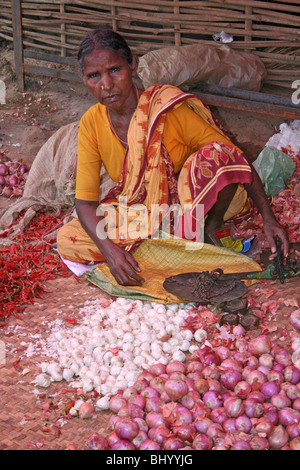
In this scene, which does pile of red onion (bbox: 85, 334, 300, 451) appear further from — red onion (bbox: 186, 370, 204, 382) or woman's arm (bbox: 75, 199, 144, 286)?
woman's arm (bbox: 75, 199, 144, 286)

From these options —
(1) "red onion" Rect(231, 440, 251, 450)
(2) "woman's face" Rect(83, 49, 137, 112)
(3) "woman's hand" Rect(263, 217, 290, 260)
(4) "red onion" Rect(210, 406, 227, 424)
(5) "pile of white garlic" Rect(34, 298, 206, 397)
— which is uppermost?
(2) "woman's face" Rect(83, 49, 137, 112)

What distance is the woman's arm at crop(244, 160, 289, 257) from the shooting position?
2.69m

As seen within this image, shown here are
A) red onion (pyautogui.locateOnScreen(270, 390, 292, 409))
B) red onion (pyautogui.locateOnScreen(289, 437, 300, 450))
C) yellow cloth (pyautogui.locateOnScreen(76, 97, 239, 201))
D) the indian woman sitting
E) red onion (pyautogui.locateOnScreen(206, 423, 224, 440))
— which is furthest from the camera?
yellow cloth (pyautogui.locateOnScreen(76, 97, 239, 201))

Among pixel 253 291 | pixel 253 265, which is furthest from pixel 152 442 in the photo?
pixel 253 265

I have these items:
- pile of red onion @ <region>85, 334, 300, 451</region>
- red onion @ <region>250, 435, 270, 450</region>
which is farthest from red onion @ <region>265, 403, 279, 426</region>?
red onion @ <region>250, 435, 270, 450</region>

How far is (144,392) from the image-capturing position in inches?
82.3

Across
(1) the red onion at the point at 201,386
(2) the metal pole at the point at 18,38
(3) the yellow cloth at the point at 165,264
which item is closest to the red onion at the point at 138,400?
(1) the red onion at the point at 201,386

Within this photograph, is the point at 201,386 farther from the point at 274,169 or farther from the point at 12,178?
the point at 12,178

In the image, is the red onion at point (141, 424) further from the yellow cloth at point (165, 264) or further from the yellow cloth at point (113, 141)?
the yellow cloth at point (113, 141)

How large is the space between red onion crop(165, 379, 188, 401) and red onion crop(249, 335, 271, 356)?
38 cm

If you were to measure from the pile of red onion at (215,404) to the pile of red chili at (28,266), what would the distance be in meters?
1.01

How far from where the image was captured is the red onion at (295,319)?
2.38 metres

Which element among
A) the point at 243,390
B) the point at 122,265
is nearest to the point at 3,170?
the point at 122,265

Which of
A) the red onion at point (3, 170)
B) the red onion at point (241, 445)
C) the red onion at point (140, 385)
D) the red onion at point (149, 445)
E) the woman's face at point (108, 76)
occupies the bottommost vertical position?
the red onion at point (3, 170)
